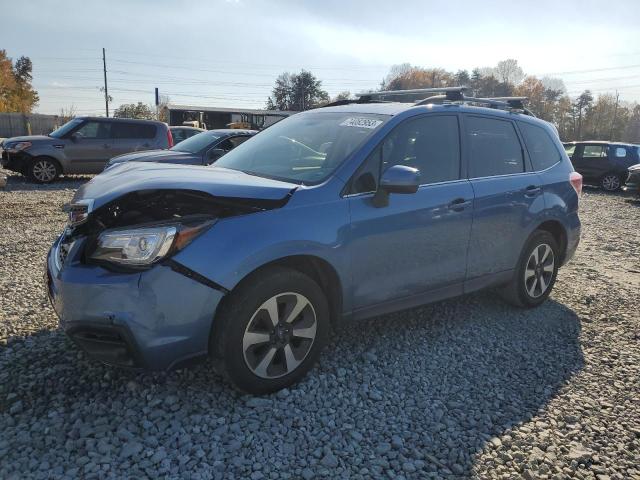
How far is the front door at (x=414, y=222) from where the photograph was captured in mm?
3244

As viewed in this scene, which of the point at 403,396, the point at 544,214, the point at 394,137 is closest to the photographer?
the point at 403,396

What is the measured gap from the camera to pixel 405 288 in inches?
139

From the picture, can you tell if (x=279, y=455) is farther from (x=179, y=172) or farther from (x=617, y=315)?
(x=617, y=315)

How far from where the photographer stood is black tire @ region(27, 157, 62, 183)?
40.3 ft

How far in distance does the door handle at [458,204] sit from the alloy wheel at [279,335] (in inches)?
56.1

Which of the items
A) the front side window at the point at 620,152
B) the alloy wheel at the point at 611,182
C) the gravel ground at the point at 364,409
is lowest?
the gravel ground at the point at 364,409

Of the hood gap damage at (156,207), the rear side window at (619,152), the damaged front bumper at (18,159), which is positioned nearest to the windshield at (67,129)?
the damaged front bumper at (18,159)

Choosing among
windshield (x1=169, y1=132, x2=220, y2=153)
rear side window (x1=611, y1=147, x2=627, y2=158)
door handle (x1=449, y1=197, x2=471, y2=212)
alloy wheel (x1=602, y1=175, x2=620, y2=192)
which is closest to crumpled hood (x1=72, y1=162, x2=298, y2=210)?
door handle (x1=449, y1=197, x2=471, y2=212)

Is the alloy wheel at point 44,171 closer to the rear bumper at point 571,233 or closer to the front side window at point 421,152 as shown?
the front side window at point 421,152

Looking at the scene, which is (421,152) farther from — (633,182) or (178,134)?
(178,134)

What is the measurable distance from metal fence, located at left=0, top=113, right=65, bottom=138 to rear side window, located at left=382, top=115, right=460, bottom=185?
58.7 m

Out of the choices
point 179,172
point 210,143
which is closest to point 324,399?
point 179,172

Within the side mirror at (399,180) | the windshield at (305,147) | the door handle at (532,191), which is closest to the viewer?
the side mirror at (399,180)

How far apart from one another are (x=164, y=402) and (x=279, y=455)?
81 centimetres
